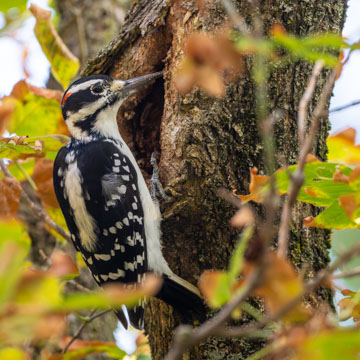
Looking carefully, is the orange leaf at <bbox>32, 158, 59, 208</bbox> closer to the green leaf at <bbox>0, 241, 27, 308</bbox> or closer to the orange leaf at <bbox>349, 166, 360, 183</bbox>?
the orange leaf at <bbox>349, 166, 360, 183</bbox>

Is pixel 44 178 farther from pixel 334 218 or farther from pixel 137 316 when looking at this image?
pixel 334 218

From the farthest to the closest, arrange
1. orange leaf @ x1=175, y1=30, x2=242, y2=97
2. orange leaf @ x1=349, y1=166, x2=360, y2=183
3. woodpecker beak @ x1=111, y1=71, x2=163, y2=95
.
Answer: woodpecker beak @ x1=111, y1=71, x2=163, y2=95
orange leaf @ x1=349, y1=166, x2=360, y2=183
orange leaf @ x1=175, y1=30, x2=242, y2=97

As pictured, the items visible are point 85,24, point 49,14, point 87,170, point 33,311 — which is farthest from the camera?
point 85,24

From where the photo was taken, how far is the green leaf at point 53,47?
363 cm

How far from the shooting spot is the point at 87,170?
3336mm

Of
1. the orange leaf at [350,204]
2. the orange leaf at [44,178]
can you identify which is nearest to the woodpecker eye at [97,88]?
the orange leaf at [44,178]

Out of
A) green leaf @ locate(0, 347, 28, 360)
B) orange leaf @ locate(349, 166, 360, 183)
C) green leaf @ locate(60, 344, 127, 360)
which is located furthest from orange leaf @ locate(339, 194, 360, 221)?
green leaf @ locate(60, 344, 127, 360)

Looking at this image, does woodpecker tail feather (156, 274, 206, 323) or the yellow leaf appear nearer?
the yellow leaf

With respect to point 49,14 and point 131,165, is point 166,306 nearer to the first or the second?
point 131,165

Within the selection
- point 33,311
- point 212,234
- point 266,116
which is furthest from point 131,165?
point 33,311

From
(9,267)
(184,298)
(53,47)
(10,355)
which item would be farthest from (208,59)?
(53,47)

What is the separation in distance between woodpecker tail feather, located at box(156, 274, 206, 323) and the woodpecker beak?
1.35 m

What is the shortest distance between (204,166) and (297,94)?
2.24 ft

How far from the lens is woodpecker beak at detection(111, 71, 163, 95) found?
337cm
